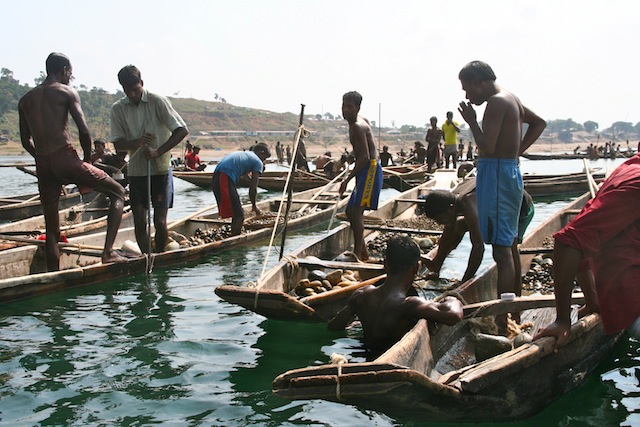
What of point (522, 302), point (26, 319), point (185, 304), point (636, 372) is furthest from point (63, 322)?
point (636, 372)

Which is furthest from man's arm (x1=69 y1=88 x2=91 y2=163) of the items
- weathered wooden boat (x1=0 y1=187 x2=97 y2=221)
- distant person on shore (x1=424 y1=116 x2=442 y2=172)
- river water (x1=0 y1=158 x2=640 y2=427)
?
distant person on shore (x1=424 y1=116 x2=442 y2=172)

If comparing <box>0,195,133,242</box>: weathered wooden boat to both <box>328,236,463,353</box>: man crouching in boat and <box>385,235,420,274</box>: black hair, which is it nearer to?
<box>328,236,463,353</box>: man crouching in boat

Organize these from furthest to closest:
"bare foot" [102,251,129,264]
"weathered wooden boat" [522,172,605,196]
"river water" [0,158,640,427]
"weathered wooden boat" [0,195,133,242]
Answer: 1. "weathered wooden boat" [522,172,605,196]
2. "weathered wooden boat" [0,195,133,242]
3. "bare foot" [102,251,129,264]
4. "river water" [0,158,640,427]

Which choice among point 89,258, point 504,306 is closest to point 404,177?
→ point 89,258

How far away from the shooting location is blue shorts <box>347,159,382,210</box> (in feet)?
21.5

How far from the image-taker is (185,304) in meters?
6.15

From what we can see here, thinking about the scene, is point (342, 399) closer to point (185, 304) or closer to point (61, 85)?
point (185, 304)

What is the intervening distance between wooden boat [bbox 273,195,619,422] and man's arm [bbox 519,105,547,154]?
1.41 meters

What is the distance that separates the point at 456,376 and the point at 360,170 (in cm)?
370

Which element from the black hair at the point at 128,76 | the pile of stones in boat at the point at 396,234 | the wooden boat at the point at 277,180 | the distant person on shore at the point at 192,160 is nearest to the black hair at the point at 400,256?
the pile of stones in boat at the point at 396,234

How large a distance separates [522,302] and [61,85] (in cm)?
428

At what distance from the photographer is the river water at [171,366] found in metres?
3.70

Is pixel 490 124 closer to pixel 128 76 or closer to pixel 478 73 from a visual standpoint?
pixel 478 73

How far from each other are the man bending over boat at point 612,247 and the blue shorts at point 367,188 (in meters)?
3.48
